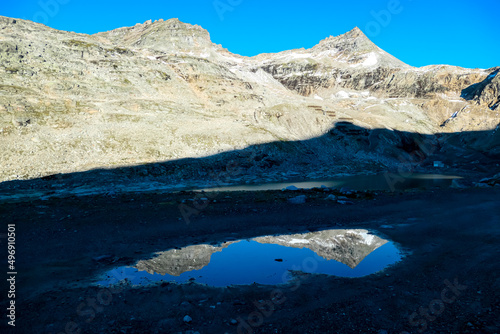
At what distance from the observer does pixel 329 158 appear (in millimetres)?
57781

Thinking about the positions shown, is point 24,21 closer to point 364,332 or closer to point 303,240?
point 303,240

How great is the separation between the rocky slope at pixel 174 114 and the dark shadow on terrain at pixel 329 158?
433 millimetres

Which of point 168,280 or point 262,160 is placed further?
point 262,160

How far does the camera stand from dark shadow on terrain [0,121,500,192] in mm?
34469

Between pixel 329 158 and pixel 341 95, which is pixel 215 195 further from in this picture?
pixel 341 95

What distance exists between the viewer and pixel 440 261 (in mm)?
10273

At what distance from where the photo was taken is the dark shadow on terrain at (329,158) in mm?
34469

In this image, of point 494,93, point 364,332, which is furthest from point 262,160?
point 494,93

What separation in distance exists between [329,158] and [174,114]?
31.8 metres

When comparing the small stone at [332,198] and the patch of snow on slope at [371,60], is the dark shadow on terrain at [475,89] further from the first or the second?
the small stone at [332,198]

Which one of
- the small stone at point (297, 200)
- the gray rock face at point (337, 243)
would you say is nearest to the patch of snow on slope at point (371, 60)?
the small stone at point (297, 200)

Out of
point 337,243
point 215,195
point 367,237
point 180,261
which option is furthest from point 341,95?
point 180,261

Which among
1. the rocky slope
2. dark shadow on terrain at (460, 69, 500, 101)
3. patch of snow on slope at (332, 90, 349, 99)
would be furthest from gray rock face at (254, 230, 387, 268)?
dark shadow on terrain at (460, 69, 500, 101)

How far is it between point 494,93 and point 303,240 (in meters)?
116
